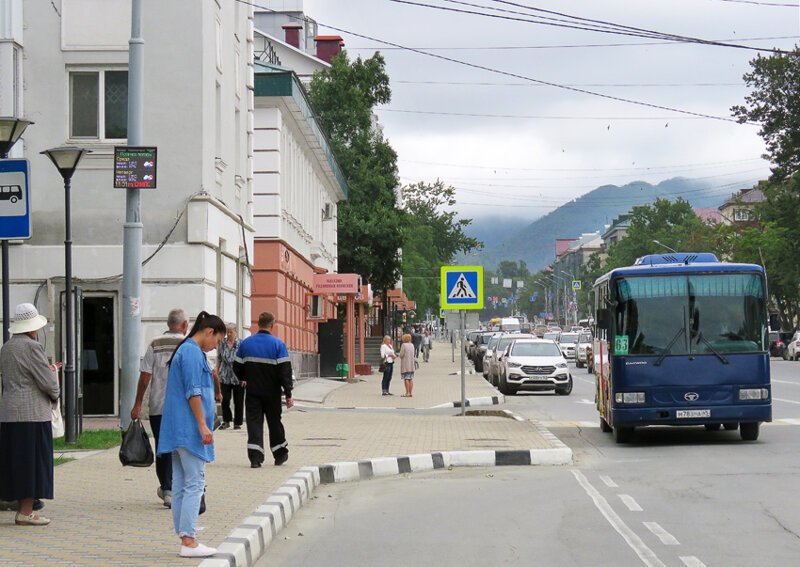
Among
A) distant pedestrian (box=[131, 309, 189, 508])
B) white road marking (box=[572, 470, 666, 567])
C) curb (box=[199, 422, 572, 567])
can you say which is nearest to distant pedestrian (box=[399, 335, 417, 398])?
curb (box=[199, 422, 572, 567])

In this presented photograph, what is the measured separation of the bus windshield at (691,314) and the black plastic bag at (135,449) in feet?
30.5

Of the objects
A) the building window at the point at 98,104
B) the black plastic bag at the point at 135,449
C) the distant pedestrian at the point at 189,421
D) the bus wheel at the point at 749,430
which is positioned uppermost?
the building window at the point at 98,104

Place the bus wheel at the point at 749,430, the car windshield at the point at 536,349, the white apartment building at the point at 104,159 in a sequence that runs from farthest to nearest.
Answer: the car windshield at the point at 536,349 → the white apartment building at the point at 104,159 → the bus wheel at the point at 749,430

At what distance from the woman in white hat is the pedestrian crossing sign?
1553 cm

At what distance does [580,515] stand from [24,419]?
4.79 metres

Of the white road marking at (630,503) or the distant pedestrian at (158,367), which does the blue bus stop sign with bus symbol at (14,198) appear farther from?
the white road marking at (630,503)

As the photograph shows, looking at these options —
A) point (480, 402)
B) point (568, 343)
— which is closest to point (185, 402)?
point (480, 402)

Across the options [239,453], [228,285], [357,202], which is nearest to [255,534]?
[239,453]

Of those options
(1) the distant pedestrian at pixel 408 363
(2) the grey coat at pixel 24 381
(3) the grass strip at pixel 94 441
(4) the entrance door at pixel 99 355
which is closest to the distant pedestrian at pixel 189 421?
(2) the grey coat at pixel 24 381

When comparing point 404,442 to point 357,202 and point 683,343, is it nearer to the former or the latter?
point 683,343

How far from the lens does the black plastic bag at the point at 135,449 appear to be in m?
12.4

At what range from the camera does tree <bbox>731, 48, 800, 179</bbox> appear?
61.4m

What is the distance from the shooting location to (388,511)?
1272 centimetres

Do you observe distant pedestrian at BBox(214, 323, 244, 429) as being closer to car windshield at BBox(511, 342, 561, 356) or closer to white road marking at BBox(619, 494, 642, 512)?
white road marking at BBox(619, 494, 642, 512)
